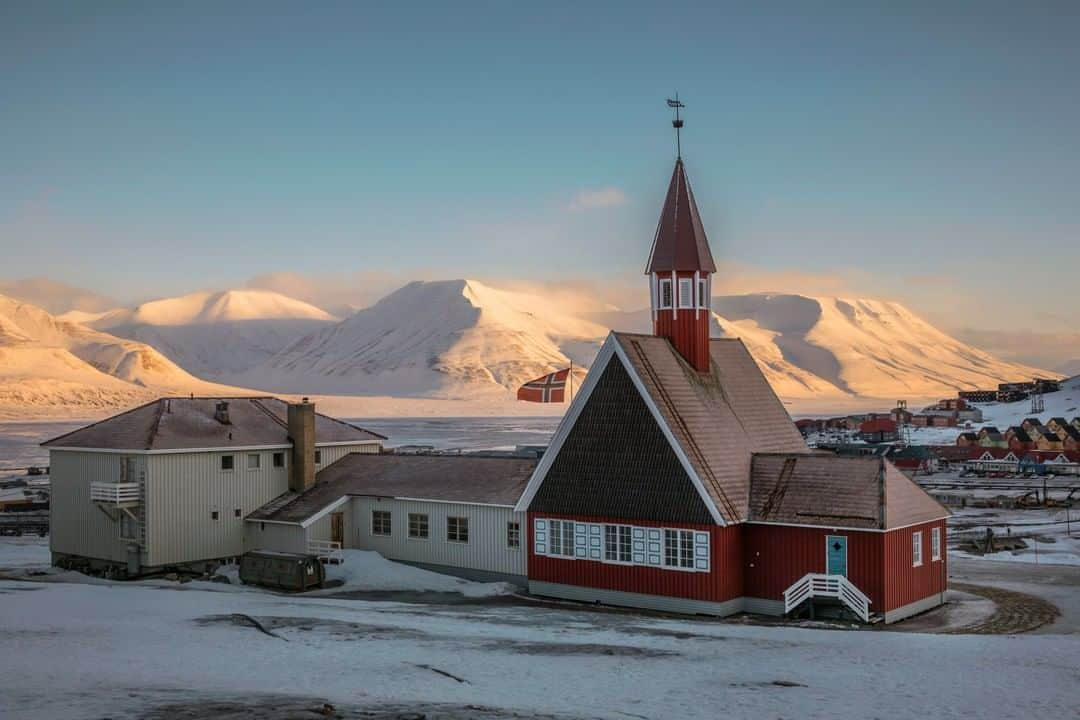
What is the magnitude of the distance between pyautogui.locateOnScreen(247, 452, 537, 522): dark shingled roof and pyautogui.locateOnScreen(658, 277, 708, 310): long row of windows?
27.4ft

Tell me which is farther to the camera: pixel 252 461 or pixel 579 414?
pixel 252 461

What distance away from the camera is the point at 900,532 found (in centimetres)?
3038

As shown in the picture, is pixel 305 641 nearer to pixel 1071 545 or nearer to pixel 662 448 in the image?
pixel 662 448

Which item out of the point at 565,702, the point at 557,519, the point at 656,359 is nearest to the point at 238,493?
the point at 557,519

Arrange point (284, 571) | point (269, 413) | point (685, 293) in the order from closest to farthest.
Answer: point (685, 293) → point (284, 571) → point (269, 413)

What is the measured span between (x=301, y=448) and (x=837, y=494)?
73.6 feet

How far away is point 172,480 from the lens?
40.6 meters

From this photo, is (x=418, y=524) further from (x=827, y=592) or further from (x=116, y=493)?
(x=827, y=592)

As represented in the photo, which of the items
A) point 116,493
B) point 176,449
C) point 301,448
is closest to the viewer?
point 116,493

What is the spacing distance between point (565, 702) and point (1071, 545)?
37.3 metres

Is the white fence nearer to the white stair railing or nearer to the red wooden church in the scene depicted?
the white stair railing

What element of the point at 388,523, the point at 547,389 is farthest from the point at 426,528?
the point at 547,389

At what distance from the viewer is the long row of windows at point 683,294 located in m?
36.5

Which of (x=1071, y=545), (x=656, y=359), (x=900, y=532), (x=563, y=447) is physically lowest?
(x=1071, y=545)
